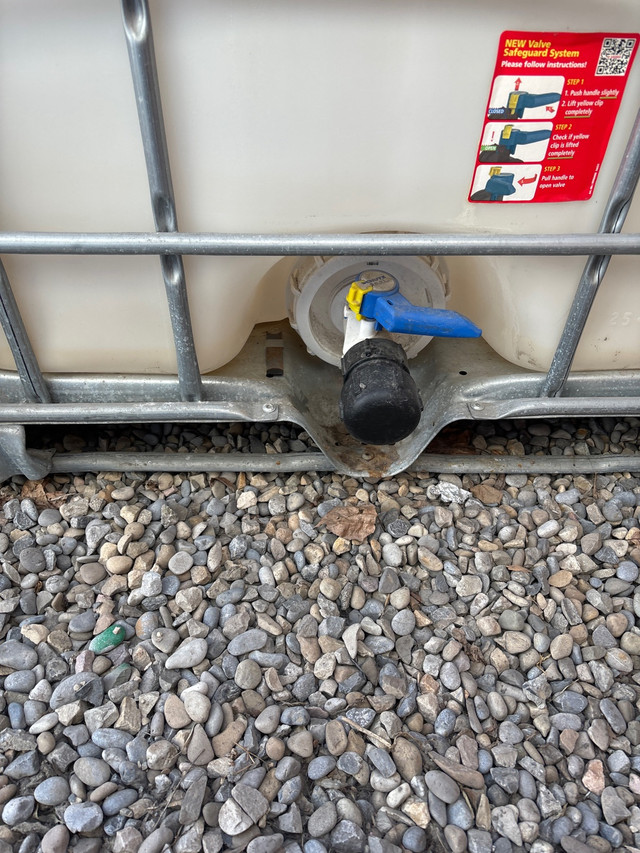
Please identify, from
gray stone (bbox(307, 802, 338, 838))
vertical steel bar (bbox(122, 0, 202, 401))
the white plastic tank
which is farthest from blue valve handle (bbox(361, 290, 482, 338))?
gray stone (bbox(307, 802, 338, 838))

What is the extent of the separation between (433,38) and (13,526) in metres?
1.11

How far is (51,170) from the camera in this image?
991 mm

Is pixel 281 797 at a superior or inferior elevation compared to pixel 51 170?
inferior

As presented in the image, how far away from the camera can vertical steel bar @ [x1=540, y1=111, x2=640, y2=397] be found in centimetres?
99

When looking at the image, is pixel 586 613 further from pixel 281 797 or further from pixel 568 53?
pixel 568 53

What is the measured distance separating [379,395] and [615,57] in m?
0.59

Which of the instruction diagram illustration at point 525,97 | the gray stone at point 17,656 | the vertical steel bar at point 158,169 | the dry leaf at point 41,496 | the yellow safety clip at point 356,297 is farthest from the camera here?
the dry leaf at point 41,496

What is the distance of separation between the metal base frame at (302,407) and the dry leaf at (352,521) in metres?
0.08

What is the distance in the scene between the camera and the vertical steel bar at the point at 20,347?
3.56ft

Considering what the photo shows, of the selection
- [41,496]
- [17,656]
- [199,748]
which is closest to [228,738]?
[199,748]

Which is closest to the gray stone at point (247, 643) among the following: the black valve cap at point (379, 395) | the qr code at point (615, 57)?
the black valve cap at point (379, 395)

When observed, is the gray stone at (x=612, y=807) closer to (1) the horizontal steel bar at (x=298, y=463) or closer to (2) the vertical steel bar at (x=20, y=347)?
(1) the horizontal steel bar at (x=298, y=463)

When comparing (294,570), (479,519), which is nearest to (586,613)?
(479,519)

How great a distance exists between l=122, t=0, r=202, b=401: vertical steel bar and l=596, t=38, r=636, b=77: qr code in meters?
0.63
